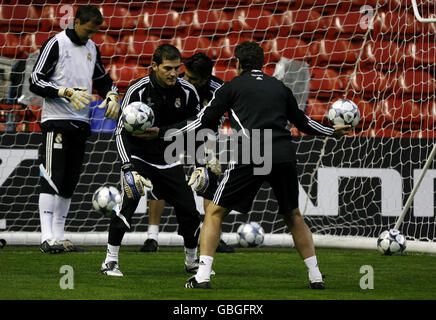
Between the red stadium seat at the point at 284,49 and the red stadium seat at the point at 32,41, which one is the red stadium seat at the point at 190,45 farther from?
the red stadium seat at the point at 32,41

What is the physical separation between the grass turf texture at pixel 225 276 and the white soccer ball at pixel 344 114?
1.06 metres

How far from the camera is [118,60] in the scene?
1040 cm

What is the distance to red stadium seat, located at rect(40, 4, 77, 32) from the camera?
34.2ft

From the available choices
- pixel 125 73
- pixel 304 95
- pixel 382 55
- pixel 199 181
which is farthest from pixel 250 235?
Answer: pixel 382 55

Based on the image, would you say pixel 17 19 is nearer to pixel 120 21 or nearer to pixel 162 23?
pixel 120 21

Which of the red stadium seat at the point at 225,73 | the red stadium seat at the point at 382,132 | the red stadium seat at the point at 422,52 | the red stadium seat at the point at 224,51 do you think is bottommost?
the red stadium seat at the point at 382,132

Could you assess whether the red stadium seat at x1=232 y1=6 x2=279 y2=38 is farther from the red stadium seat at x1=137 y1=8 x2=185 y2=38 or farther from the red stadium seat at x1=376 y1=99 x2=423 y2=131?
the red stadium seat at x1=376 y1=99 x2=423 y2=131

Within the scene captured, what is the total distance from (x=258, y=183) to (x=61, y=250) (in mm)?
2810

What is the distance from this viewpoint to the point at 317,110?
1011 cm

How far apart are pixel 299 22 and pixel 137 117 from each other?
5.65 metres

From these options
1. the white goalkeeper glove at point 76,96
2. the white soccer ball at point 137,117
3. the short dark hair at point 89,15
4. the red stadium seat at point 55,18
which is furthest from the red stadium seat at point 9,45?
the white soccer ball at point 137,117

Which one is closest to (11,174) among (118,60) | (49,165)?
(49,165)

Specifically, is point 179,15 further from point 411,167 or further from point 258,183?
point 258,183

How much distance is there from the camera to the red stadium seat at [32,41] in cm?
1026
